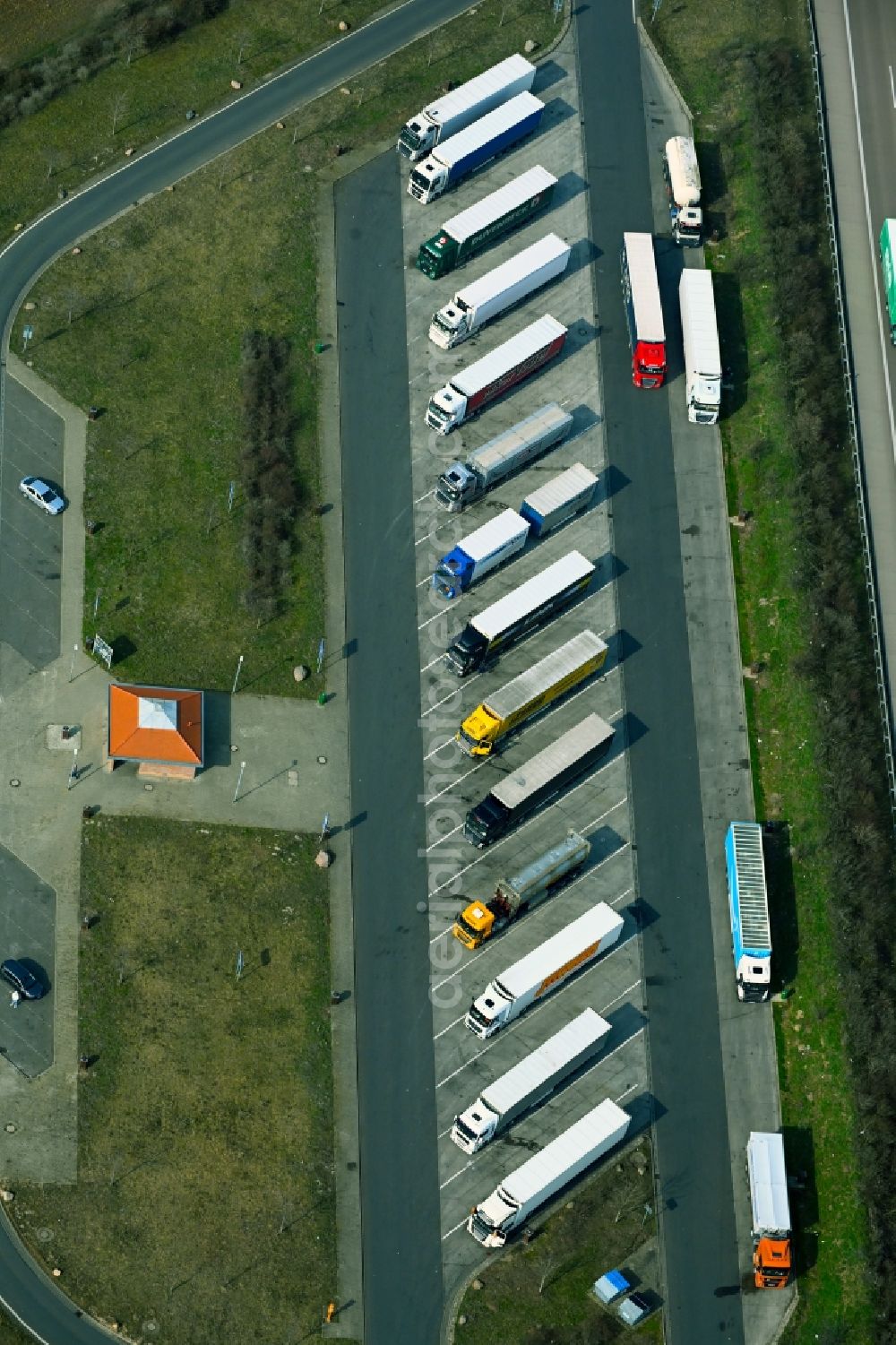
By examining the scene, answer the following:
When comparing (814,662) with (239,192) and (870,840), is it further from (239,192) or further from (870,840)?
(239,192)

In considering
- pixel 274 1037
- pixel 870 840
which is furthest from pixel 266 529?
pixel 870 840

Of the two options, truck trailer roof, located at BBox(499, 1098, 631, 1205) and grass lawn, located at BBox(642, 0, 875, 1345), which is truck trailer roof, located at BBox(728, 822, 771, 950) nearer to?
grass lawn, located at BBox(642, 0, 875, 1345)

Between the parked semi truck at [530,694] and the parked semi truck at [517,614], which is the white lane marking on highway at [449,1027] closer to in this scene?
the parked semi truck at [530,694]

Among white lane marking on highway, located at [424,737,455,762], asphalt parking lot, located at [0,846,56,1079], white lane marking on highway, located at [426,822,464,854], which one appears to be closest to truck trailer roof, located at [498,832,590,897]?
white lane marking on highway, located at [426,822,464,854]

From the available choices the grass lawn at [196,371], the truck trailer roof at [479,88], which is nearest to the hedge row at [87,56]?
the grass lawn at [196,371]

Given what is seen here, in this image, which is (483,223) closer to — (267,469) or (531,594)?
(267,469)

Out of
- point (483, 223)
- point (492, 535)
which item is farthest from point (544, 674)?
point (483, 223)
